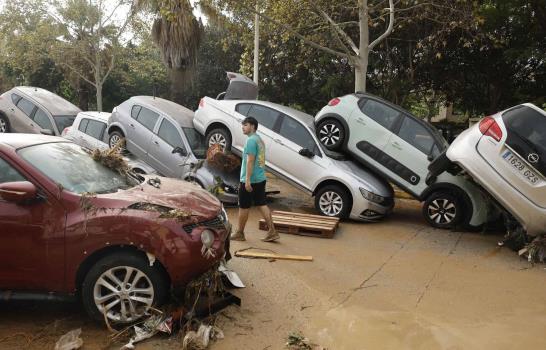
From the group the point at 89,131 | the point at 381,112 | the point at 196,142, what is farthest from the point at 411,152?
the point at 89,131

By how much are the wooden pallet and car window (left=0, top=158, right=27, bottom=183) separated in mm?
4275

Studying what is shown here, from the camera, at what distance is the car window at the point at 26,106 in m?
12.8

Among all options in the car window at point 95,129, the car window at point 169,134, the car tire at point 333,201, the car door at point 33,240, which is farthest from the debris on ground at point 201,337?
the car window at point 95,129

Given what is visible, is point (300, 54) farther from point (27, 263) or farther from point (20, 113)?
point (27, 263)

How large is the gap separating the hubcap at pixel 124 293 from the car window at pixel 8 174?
3.60ft

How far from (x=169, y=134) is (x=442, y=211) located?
5.28 meters

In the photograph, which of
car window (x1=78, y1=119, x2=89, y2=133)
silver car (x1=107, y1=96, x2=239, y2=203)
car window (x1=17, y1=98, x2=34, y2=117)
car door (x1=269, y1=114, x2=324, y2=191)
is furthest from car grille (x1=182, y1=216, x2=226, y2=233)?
car window (x1=17, y1=98, x2=34, y2=117)

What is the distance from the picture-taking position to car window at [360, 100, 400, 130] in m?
8.98

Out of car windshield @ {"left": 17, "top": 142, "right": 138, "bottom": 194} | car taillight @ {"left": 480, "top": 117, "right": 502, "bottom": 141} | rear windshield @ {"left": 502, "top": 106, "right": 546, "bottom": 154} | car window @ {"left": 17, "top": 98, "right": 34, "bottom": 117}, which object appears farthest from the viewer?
car window @ {"left": 17, "top": 98, "right": 34, "bottom": 117}

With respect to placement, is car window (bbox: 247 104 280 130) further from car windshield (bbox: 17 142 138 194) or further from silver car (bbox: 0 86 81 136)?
silver car (bbox: 0 86 81 136)

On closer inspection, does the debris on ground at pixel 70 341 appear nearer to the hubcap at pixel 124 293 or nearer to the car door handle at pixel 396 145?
the hubcap at pixel 124 293

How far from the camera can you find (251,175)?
668 centimetres

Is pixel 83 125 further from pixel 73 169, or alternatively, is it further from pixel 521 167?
pixel 521 167

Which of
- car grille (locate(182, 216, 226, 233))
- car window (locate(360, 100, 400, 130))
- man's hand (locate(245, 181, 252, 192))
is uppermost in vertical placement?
car window (locate(360, 100, 400, 130))
